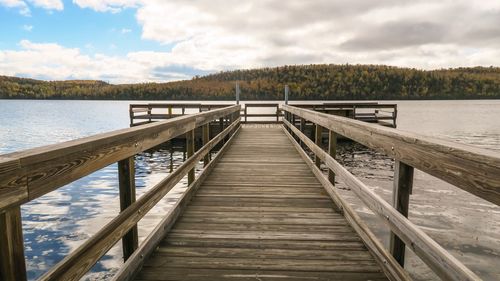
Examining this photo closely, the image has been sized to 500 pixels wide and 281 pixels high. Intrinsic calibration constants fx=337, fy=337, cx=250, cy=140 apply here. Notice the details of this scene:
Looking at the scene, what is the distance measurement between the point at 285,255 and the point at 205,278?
2.58 feet

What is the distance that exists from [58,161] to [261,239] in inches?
88.8

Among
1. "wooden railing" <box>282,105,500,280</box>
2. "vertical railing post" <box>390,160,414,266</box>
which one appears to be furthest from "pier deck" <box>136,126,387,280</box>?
"vertical railing post" <box>390,160,414,266</box>

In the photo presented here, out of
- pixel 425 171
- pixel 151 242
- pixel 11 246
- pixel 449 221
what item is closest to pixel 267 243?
pixel 151 242

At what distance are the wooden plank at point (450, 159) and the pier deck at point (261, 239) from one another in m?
1.11

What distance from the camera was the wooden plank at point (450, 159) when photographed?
1.42 metres

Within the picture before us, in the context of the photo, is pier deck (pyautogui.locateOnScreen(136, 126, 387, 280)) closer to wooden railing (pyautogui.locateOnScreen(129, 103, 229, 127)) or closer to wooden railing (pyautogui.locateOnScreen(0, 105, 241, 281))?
wooden railing (pyautogui.locateOnScreen(0, 105, 241, 281))

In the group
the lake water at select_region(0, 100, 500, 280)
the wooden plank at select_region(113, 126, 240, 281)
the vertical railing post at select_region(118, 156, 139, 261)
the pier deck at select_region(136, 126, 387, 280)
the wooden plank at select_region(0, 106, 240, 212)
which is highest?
the wooden plank at select_region(0, 106, 240, 212)

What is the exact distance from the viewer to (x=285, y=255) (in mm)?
3064

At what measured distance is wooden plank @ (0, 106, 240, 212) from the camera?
134 cm

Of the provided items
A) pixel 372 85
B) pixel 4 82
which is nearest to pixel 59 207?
pixel 372 85

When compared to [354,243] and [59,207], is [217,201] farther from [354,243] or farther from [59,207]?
[59,207]

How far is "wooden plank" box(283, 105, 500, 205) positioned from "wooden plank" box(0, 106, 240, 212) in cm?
188

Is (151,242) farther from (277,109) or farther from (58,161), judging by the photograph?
(277,109)

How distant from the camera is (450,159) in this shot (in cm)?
168
